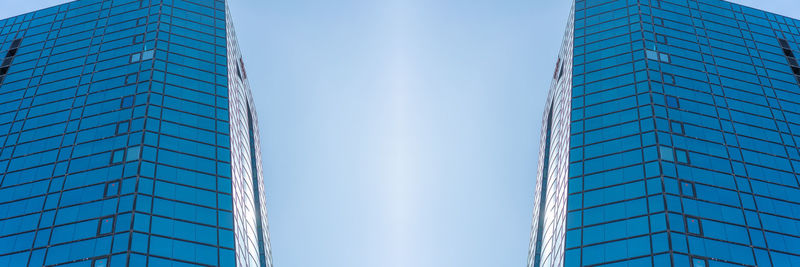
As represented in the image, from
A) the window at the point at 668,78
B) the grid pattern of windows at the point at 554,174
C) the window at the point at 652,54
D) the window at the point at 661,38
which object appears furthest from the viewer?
the window at the point at 661,38

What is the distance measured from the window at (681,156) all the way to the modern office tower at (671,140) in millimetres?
112

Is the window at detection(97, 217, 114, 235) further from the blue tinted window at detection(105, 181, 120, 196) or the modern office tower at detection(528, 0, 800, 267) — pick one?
the modern office tower at detection(528, 0, 800, 267)

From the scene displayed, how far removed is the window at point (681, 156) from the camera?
71.6m

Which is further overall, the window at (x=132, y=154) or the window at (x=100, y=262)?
the window at (x=132, y=154)

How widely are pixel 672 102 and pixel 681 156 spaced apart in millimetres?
7983

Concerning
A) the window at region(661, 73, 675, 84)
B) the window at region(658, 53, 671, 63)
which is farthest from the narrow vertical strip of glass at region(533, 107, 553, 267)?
the window at region(661, 73, 675, 84)

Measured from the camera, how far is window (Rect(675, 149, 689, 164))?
235ft

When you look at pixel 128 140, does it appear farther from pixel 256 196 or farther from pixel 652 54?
pixel 652 54

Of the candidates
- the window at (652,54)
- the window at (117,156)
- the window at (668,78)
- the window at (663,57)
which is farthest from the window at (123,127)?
the window at (663,57)

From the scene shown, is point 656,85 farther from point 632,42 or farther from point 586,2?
point 586,2

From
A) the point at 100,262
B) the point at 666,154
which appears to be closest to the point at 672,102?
the point at 666,154

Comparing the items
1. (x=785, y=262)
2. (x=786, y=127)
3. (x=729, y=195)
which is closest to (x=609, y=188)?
(x=729, y=195)

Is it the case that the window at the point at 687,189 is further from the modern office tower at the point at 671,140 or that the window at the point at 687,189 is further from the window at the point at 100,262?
the window at the point at 100,262

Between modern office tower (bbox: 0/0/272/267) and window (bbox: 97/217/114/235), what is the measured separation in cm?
9
